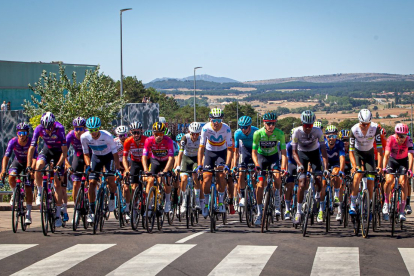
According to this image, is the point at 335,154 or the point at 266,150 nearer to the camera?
the point at 266,150

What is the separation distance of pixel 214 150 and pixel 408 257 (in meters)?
5.37

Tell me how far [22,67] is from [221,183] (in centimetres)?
5340

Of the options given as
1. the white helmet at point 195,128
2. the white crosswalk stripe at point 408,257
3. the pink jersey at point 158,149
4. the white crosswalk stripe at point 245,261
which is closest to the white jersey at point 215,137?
the pink jersey at point 158,149

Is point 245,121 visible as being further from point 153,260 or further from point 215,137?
Result: point 153,260

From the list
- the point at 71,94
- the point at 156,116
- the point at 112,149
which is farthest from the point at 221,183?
the point at 156,116

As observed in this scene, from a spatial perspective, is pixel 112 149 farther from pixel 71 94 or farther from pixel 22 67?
pixel 22 67

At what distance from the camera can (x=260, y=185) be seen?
1294 cm

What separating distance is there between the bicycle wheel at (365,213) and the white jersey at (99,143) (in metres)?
4.72

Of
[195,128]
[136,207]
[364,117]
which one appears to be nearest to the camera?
[364,117]

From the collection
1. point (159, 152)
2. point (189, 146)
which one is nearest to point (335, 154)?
point (189, 146)

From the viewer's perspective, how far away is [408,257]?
945 centimetres

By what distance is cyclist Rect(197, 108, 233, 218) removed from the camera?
13305 millimetres

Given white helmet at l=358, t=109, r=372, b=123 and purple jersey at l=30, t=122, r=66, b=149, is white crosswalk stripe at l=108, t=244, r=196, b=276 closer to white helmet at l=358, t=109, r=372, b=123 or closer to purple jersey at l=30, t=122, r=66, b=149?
purple jersey at l=30, t=122, r=66, b=149

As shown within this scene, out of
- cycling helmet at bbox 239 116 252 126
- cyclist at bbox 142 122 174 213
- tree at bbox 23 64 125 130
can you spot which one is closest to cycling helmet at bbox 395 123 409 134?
cycling helmet at bbox 239 116 252 126
